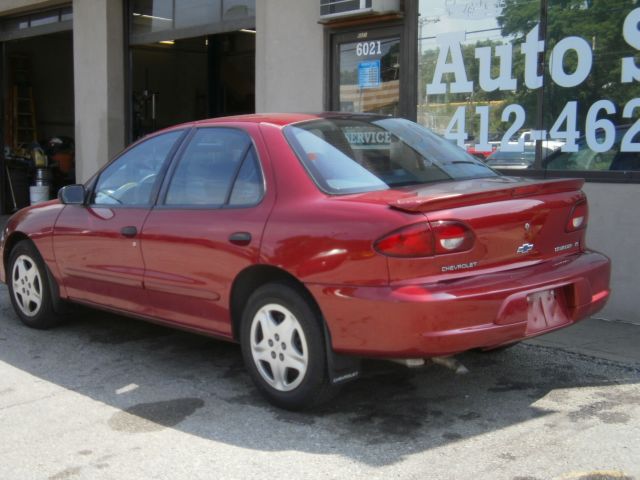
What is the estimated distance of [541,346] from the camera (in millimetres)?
5641

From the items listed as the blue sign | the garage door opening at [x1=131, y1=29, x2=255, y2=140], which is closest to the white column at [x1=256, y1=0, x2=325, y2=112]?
the blue sign

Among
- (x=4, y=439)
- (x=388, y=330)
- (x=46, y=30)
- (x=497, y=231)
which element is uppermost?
(x=46, y=30)

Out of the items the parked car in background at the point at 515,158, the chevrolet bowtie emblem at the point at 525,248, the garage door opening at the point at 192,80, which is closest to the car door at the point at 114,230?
the chevrolet bowtie emblem at the point at 525,248

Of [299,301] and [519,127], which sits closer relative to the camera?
[299,301]

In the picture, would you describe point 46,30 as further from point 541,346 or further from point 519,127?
point 541,346

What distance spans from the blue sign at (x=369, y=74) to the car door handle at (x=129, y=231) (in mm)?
4043

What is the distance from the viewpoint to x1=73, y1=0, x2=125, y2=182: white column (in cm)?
1134

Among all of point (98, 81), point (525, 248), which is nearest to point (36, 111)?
point (98, 81)

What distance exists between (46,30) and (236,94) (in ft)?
12.0

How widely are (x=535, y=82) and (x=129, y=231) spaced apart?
3.98 metres

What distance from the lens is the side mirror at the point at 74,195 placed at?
5707mm

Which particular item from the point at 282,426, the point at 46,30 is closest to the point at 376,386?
the point at 282,426

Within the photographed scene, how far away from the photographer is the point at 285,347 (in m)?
4.19

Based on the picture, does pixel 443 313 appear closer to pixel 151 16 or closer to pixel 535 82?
pixel 535 82
